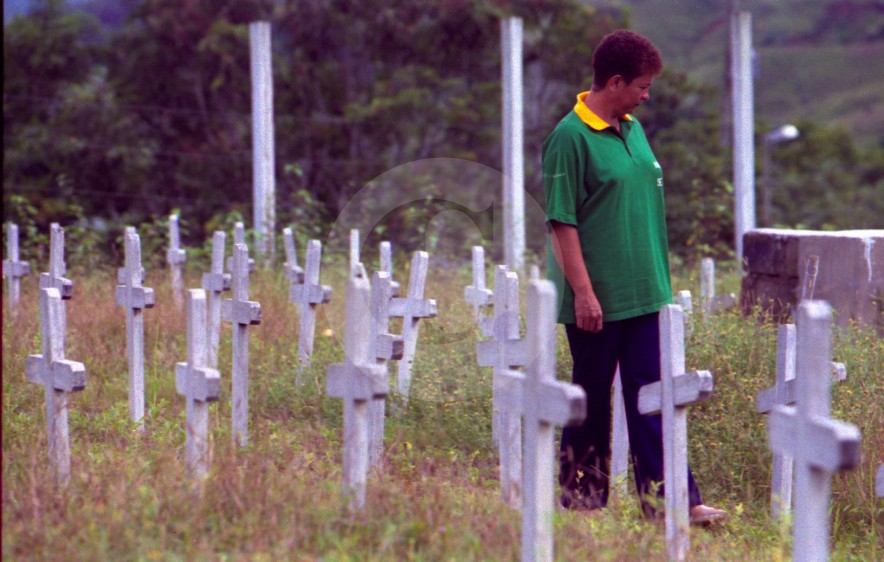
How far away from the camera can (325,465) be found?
486cm

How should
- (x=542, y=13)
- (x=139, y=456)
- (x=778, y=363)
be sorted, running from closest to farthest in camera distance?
(x=139, y=456) → (x=778, y=363) → (x=542, y=13)

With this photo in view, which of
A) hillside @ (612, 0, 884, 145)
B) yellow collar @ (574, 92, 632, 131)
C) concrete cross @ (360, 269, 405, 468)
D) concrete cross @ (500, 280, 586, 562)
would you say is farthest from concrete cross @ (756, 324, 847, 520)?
hillside @ (612, 0, 884, 145)

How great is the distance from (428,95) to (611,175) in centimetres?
1540

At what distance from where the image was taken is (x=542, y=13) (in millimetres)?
20453

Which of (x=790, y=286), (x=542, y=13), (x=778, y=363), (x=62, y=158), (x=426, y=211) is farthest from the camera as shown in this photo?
(x=542, y=13)

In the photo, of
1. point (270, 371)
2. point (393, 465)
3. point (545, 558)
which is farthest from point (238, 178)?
point (545, 558)

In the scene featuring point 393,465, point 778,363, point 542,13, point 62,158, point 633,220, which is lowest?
point 393,465

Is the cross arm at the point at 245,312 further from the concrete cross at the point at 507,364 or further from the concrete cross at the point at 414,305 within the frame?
the concrete cross at the point at 414,305

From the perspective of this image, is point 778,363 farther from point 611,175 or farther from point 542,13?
point 542,13

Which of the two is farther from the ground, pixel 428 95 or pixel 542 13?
pixel 542 13

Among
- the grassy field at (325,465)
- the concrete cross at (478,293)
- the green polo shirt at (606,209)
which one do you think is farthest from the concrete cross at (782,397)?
the concrete cross at (478,293)

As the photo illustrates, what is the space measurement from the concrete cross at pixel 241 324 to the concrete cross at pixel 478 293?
6.53 ft

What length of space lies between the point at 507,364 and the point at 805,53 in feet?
385

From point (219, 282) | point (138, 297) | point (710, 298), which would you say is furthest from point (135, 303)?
point (710, 298)
